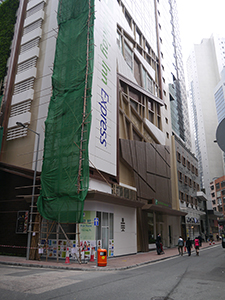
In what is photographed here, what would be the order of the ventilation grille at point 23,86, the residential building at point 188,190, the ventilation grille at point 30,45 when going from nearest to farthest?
the ventilation grille at point 23,86 < the ventilation grille at point 30,45 < the residential building at point 188,190

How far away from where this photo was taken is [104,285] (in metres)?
8.55

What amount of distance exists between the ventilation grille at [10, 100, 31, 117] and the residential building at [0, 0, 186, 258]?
0.32 feet

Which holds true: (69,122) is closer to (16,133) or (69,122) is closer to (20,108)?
(16,133)

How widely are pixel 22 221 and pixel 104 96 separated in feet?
41.2

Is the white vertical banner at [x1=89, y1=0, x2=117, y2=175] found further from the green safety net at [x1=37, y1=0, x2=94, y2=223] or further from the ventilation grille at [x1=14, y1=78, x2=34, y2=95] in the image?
the ventilation grille at [x1=14, y1=78, x2=34, y2=95]

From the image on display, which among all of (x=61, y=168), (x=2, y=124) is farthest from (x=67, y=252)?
(x=2, y=124)

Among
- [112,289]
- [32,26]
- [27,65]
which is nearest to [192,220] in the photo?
[27,65]

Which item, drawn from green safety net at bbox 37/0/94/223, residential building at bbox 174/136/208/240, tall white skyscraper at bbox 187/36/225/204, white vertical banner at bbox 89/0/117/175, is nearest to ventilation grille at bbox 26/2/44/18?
green safety net at bbox 37/0/94/223

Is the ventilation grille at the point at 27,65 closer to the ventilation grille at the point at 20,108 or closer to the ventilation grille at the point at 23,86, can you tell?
the ventilation grille at the point at 23,86

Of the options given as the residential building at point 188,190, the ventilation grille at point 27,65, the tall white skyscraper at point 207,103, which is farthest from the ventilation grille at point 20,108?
the tall white skyscraper at point 207,103

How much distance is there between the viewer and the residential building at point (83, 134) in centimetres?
1761

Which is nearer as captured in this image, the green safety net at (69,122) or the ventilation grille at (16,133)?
the green safety net at (69,122)

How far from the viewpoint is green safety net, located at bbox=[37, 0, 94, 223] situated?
1680 centimetres

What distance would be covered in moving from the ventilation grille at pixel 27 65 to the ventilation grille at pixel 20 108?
3.89m
